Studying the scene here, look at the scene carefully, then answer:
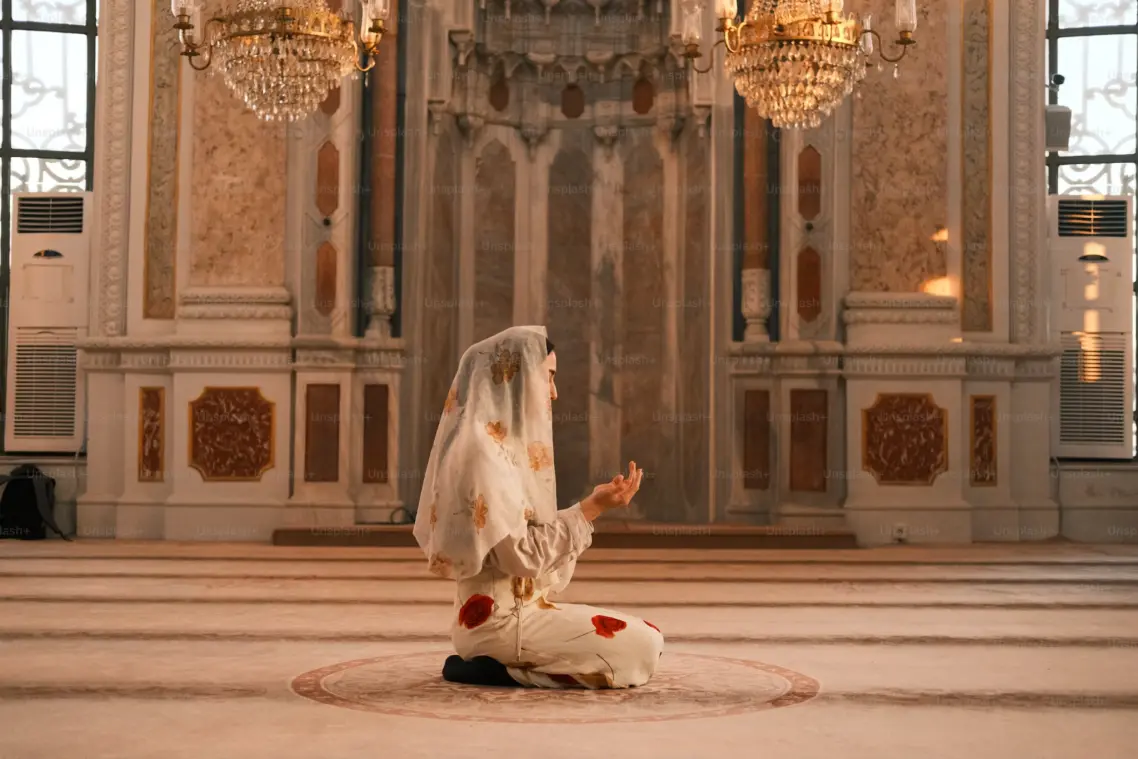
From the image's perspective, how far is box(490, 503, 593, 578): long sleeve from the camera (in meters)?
4.00

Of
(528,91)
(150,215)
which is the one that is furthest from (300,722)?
(528,91)

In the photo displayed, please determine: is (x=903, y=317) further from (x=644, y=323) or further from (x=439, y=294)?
(x=439, y=294)

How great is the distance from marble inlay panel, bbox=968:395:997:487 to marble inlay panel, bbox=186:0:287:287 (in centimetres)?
415

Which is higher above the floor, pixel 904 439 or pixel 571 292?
pixel 571 292

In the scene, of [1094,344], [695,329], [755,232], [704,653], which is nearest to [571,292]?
[695,329]

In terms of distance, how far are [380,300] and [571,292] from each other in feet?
5.30

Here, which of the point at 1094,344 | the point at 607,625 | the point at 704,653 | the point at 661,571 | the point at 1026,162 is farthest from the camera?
the point at 1094,344

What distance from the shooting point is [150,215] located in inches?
351

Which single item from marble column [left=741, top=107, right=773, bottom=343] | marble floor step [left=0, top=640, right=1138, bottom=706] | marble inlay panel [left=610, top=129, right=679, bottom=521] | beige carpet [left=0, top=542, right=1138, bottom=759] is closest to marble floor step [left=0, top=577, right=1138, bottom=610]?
beige carpet [left=0, top=542, right=1138, bottom=759]

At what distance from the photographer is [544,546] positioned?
159 inches

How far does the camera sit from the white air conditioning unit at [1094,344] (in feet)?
30.6

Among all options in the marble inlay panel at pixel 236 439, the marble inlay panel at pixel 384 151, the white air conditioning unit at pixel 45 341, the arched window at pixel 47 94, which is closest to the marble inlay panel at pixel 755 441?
the marble inlay panel at pixel 384 151

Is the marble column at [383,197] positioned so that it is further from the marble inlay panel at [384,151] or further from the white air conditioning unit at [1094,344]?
the white air conditioning unit at [1094,344]

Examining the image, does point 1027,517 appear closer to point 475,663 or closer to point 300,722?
point 475,663
